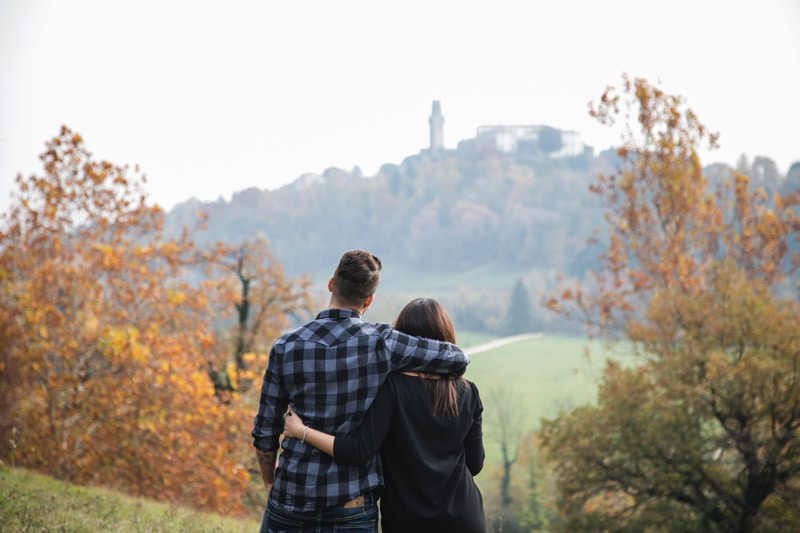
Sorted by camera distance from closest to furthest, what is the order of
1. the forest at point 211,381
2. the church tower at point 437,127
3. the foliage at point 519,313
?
the forest at point 211,381 → the foliage at point 519,313 → the church tower at point 437,127

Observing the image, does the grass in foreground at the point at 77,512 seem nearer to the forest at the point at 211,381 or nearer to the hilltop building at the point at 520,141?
the forest at the point at 211,381

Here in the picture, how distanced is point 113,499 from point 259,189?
241 ft

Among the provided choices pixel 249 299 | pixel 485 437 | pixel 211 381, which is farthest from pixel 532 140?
pixel 211 381

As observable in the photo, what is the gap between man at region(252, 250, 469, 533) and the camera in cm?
298

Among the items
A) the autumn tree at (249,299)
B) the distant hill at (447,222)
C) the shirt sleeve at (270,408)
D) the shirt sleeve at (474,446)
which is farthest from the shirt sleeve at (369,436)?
the distant hill at (447,222)

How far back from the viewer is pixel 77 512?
20.9 ft

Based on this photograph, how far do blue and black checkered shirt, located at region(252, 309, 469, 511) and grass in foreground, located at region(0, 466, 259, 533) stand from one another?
298 centimetres

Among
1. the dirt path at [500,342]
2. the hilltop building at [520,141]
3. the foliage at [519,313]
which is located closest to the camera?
the dirt path at [500,342]

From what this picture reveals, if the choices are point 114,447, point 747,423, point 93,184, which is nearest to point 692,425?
point 747,423

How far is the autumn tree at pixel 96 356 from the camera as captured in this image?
1409 cm

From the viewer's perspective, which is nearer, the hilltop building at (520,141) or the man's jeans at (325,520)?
the man's jeans at (325,520)

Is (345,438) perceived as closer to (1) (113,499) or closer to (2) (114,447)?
(1) (113,499)

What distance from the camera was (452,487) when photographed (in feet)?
10.1

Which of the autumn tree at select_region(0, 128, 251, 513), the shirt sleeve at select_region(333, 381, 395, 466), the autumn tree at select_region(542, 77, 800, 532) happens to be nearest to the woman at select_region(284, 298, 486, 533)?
the shirt sleeve at select_region(333, 381, 395, 466)
